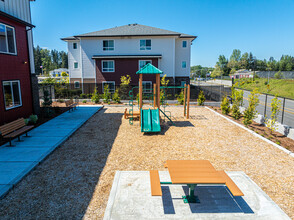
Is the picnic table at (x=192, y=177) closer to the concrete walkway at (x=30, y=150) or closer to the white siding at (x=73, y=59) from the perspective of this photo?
the concrete walkway at (x=30, y=150)

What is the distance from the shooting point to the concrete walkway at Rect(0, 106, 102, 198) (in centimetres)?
607

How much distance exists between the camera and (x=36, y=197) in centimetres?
515

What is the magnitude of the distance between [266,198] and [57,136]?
28.5 feet

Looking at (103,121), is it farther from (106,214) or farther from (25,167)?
(106,214)

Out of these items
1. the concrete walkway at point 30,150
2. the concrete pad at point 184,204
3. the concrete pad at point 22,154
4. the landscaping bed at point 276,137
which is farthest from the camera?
the landscaping bed at point 276,137

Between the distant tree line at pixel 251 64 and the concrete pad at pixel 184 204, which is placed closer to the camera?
the concrete pad at pixel 184 204

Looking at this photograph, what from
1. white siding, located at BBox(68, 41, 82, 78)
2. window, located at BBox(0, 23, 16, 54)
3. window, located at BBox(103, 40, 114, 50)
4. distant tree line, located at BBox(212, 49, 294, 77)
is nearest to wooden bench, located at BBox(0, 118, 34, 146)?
window, located at BBox(0, 23, 16, 54)

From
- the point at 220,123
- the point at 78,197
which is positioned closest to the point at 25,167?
the point at 78,197

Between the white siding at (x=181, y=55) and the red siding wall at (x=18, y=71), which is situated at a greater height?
the white siding at (x=181, y=55)

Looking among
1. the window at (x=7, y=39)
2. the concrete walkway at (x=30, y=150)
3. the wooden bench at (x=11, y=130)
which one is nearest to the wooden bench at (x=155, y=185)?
the concrete walkway at (x=30, y=150)

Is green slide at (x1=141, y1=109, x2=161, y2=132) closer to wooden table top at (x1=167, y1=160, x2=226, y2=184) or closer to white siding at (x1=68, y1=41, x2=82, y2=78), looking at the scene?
wooden table top at (x1=167, y1=160, x2=226, y2=184)

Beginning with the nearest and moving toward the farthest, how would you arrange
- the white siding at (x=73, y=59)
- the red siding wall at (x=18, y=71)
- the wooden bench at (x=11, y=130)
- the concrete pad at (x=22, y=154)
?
1. the concrete pad at (x=22, y=154)
2. the wooden bench at (x=11, y=130)
3. the red siding wall at (x=18, y=71)
4. the white siding at (x=73, y=59)

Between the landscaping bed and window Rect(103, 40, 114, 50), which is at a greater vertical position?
window Rect(103, 40, 114, 50)

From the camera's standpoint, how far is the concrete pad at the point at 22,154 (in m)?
7.25
